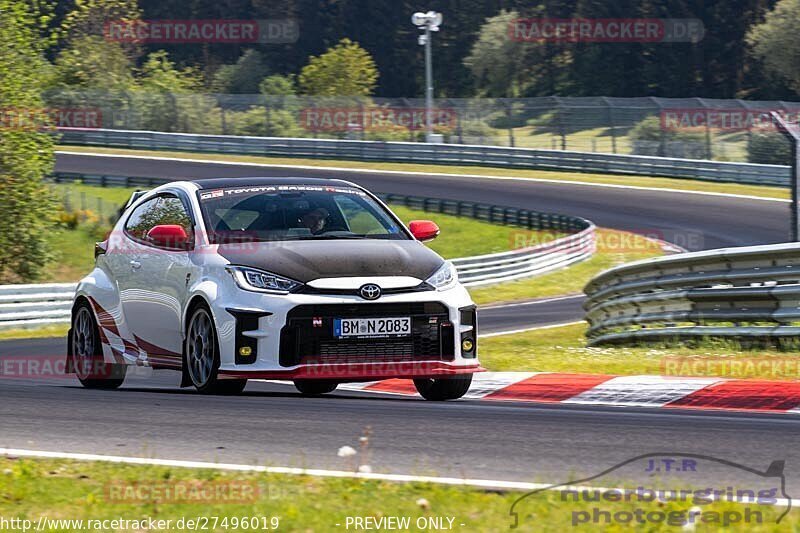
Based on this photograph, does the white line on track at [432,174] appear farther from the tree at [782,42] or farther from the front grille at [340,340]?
the front grille at [340,340]

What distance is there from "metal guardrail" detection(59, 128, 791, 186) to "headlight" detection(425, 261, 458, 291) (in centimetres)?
3471

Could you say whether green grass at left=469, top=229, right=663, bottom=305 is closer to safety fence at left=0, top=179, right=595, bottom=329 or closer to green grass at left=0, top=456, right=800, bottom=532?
safety fence at left=0, top=179, right=595, bottom=329

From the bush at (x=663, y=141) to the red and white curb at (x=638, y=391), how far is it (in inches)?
1574

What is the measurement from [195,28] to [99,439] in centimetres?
9499

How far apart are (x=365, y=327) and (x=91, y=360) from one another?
299 centimetres

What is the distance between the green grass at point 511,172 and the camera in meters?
42.2

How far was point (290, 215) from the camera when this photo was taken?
9.16m

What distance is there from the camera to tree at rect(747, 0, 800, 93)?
66062 mm

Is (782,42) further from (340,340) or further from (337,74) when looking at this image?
(340,340)

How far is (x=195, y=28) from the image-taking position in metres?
98.9

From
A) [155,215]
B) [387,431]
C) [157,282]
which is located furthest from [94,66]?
[387,431]

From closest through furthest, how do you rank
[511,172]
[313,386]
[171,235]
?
[171,235]
[313,386]
[511,172]

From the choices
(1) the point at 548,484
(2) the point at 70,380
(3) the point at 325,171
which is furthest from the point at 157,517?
(3) the point at 325,171

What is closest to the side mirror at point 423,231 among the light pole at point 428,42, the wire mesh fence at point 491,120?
the wire mesh fence at point 491,120
